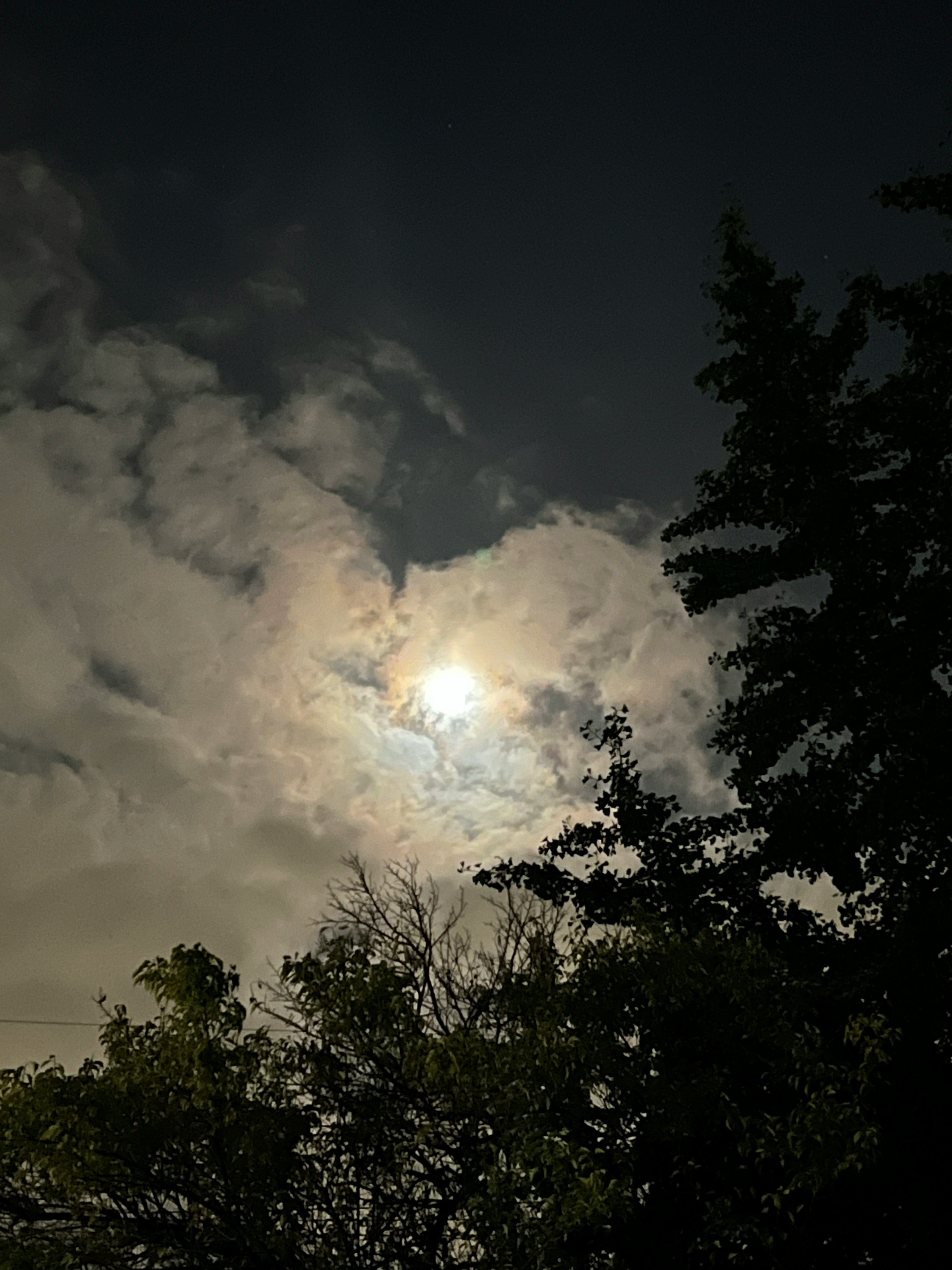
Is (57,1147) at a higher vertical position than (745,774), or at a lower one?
lower

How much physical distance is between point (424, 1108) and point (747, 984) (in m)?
3.29

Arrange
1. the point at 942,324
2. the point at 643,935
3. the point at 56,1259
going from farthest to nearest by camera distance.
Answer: the point at 942,324 < the point at 643,935 < the point at 56,1259

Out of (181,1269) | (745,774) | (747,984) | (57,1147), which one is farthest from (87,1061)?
(745,774)

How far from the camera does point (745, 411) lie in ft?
61.0

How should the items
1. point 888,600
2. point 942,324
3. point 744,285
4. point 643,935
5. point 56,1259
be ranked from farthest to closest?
point 744,285, point 942,324, point 888,600, point 643,935, point 56,1259

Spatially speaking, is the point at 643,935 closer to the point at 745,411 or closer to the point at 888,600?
the point at 888,600

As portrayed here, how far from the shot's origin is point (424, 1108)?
9.78 meters

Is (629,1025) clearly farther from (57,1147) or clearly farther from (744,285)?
(744,285)

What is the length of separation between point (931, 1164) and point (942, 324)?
12.9 meters

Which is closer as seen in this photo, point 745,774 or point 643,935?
point 643,935

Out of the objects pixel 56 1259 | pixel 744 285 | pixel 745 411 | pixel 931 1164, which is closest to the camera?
pixel 56 1259

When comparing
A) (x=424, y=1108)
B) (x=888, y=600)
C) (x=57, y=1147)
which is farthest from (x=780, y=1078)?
(x=888, y=600)

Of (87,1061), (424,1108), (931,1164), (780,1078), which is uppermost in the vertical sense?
(87,1061)

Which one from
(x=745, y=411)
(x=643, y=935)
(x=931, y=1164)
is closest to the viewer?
(x=643, y=935)
